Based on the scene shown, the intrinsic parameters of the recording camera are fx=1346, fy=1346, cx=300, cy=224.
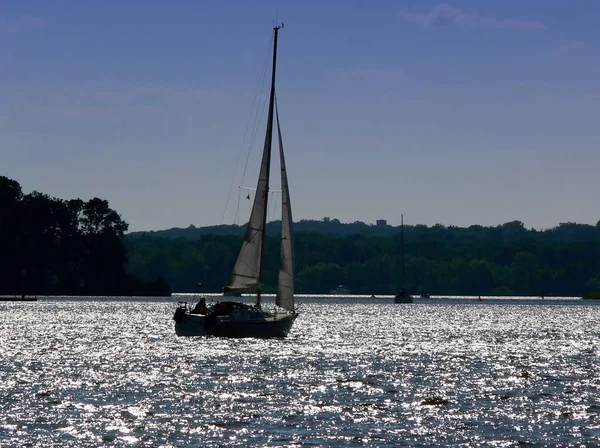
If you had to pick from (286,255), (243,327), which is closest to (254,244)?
(286,255)

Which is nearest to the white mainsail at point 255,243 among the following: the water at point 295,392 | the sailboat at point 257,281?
the sailboat at point 257,281

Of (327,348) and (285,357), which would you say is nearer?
(285,357)

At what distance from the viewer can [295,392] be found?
5366 centimetres

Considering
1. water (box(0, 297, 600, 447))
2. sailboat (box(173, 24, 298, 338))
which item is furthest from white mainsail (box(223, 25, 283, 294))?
water (box(0, 297, 600, 447))

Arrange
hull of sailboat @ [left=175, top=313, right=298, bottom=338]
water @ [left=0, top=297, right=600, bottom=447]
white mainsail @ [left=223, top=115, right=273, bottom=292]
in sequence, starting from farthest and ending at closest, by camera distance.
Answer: hull of sailboat @ [left=175, top=313, right=298, bottom=338], white mainsail @ [left=223, top=115, right=273, bottom=292], water @ [left=0, top=297, right=600, bottom=447]

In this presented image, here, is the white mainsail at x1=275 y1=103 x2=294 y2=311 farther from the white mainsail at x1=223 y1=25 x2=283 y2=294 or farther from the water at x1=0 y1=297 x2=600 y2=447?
the water at x1=0 y1=297 x2=600 y2=447

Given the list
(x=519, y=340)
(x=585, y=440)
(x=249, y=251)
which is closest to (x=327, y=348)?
(x=249, y=251)

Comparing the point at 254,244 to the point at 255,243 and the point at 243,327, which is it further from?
the point at 243,327

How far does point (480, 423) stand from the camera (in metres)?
44.4

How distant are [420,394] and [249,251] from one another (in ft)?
120

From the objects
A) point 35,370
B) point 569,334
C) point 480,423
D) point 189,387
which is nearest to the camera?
point 480,423

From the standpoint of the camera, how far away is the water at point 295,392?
41219mm

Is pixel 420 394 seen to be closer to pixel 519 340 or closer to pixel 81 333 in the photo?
pixel 519 340

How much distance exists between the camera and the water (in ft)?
135
